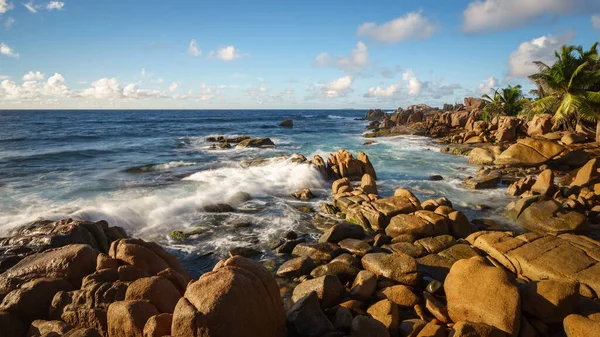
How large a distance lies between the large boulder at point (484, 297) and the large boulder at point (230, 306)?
3913mm

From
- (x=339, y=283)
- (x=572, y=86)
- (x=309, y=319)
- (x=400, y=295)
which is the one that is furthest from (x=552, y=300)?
(x=572, y=86)

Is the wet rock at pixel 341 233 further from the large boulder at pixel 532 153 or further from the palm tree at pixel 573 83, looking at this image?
the palm tree at pixel 573 83

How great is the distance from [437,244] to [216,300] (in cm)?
853

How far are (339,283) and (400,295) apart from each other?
151 centimetres

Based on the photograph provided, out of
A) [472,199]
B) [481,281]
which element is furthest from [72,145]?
[481,281]

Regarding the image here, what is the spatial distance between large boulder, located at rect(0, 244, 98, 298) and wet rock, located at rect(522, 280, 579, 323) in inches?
379

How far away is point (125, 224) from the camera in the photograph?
1488 cm

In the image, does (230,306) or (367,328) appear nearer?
(230,306)

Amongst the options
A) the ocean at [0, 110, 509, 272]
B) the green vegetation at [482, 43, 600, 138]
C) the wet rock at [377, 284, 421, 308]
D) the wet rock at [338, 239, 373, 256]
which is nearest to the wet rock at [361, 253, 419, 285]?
the wet rock at [377, 284, 421, 308]

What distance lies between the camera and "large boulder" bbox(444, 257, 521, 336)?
6.51 meters

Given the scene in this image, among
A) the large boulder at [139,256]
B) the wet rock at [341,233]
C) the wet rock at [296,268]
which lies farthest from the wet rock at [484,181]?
the large boulder at [139,256]

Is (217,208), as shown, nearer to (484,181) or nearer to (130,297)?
(130,297)

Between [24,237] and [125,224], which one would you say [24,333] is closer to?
[24,237]

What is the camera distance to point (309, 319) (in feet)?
22.2
